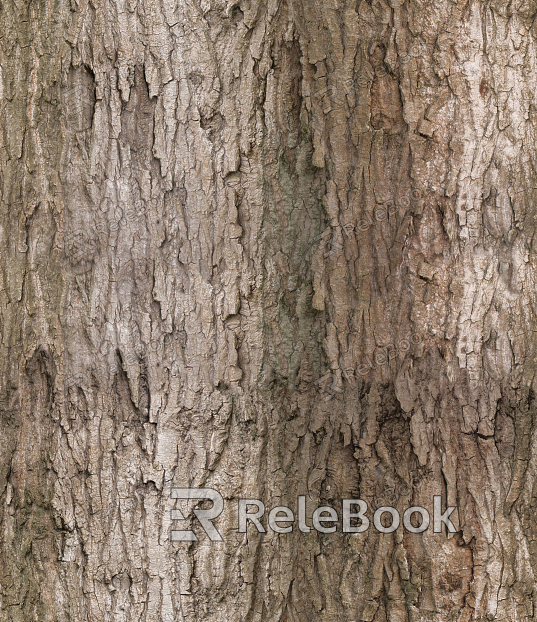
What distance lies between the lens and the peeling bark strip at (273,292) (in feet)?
5.05

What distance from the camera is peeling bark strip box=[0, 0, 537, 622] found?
1538mm

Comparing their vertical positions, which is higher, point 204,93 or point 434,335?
point 204,93

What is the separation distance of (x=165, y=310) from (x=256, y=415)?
0.35 m

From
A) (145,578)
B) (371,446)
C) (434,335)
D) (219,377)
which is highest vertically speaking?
(434,335)

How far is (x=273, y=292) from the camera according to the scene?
5.23 ft

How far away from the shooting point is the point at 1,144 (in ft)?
5.39

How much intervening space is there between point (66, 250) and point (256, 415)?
0.63 meters

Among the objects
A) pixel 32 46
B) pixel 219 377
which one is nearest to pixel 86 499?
pixel 219 377

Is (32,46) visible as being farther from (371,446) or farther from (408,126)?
(371,446)

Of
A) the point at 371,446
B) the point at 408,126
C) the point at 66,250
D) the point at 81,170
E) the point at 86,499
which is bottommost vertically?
the point at 86,499

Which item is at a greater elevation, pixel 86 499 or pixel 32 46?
pixel 32 46

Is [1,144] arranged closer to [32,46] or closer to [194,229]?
[32,46]

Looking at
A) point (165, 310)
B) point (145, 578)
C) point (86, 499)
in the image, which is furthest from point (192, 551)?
point (165, 310)

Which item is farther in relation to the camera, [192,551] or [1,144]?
[1,144]
